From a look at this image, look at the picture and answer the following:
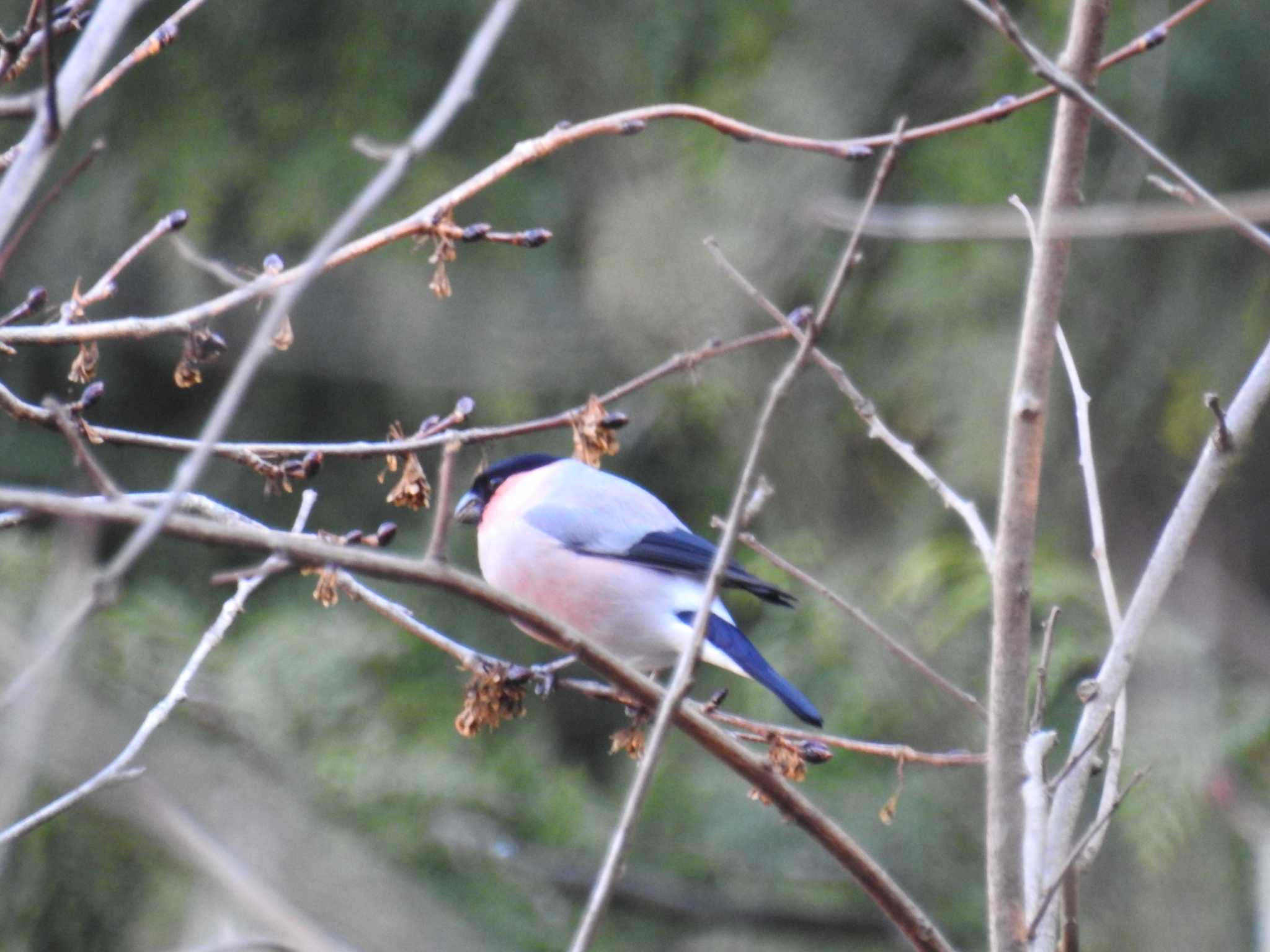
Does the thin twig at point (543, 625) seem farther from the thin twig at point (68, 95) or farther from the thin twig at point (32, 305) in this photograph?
the thin twig at point (32, 305)

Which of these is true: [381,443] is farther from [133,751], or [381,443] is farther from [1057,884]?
[1057,884]

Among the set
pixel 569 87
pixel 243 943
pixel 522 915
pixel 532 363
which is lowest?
pixel 522 915

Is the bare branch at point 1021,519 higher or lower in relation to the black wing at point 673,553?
higher

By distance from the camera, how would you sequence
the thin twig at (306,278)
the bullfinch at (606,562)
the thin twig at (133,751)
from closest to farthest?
the thin twig at (306,278) < the thin twig at (133,751) < the bullfinch at (606,562)

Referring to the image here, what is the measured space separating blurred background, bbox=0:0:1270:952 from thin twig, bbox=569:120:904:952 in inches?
61.3

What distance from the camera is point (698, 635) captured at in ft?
3.62

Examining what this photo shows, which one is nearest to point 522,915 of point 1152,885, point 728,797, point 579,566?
point 728,797

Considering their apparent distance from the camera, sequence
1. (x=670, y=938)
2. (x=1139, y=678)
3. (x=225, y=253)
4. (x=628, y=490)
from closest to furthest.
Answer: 1. (x=628, y=490)
2. (x=1139, y=678)
3. (x=670, y=938)
4. (x=225, y=253)

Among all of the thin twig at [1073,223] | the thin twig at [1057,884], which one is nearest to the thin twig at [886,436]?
the thin twig at [1073,223]

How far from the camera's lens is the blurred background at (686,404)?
3000 millimetres

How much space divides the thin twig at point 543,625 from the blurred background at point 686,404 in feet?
4.49

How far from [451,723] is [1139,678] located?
1.46 metres

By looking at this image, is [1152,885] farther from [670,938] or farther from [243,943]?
[243,943]

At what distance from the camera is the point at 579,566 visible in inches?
101
